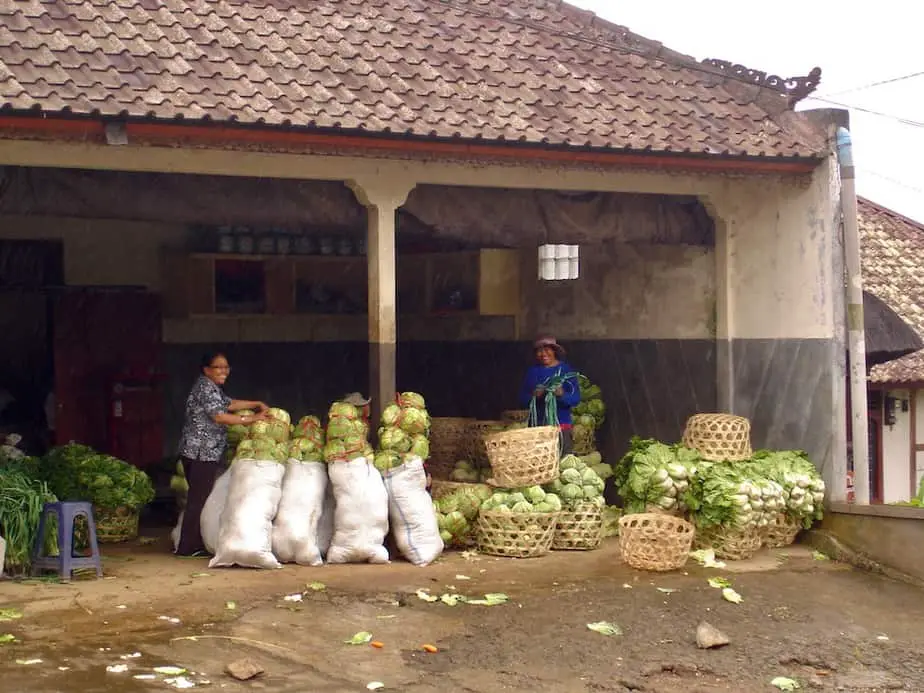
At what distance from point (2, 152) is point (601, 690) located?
5457mm

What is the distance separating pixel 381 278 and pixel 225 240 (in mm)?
4168

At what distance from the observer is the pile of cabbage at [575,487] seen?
10711 mm

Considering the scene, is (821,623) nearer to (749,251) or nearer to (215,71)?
(749,251)

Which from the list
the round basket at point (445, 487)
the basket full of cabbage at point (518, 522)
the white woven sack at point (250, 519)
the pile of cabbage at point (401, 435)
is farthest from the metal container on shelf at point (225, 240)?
the basket full of cabbage at point (518, 522)

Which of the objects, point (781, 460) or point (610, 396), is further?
point (610, 396)

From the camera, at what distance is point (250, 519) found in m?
9.51

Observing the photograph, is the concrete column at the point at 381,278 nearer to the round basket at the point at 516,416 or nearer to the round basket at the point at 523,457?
the round basket at the point at 523,457

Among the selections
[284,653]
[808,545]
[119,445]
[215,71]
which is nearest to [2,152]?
[215,71]

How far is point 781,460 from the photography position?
11117mm

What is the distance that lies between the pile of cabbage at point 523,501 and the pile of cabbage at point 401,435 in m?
0.68

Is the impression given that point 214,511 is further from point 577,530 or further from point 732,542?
point 732,542

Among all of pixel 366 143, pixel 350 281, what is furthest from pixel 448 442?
pixel 366 143

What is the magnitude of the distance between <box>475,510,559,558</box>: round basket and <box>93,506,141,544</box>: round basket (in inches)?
113

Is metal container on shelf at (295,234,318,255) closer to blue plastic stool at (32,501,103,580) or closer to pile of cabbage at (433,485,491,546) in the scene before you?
pile of cabbage at (433,485,491,546)
